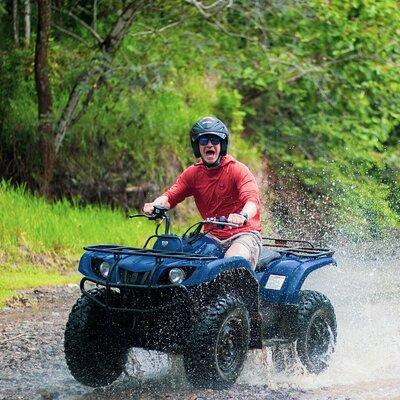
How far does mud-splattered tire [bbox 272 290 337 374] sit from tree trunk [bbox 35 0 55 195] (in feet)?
22.3

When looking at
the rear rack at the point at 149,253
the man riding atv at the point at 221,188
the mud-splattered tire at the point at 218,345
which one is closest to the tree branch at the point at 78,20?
the man riding atv at the point at 221,188

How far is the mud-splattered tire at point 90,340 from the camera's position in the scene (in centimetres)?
710

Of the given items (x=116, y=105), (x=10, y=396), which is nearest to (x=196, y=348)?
(x=10, y=396)

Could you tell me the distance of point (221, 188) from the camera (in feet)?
25.3

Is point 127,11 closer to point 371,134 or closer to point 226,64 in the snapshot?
point 226,64

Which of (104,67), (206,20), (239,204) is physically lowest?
(239,204)

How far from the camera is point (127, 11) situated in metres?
14.8

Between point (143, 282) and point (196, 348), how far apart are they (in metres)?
0.53

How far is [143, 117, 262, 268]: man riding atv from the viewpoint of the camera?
24.7 ft

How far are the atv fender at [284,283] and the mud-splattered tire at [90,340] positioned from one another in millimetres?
1115

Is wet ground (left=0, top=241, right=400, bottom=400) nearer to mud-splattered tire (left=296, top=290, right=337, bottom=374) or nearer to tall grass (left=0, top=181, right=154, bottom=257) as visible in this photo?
mud-splattered tire (left=296, top=290, right=337, bottom=374)

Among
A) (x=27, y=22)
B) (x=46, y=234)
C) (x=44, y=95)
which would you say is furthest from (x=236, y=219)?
(x=27, y=22)

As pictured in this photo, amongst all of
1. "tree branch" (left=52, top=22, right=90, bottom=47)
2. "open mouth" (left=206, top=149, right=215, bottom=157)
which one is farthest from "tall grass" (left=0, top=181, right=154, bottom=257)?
"open mouth" (left=206, top=149, right=215, bottom=157)

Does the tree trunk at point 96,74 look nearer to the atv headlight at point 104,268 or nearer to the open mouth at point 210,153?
the open mouth at point 210,153
